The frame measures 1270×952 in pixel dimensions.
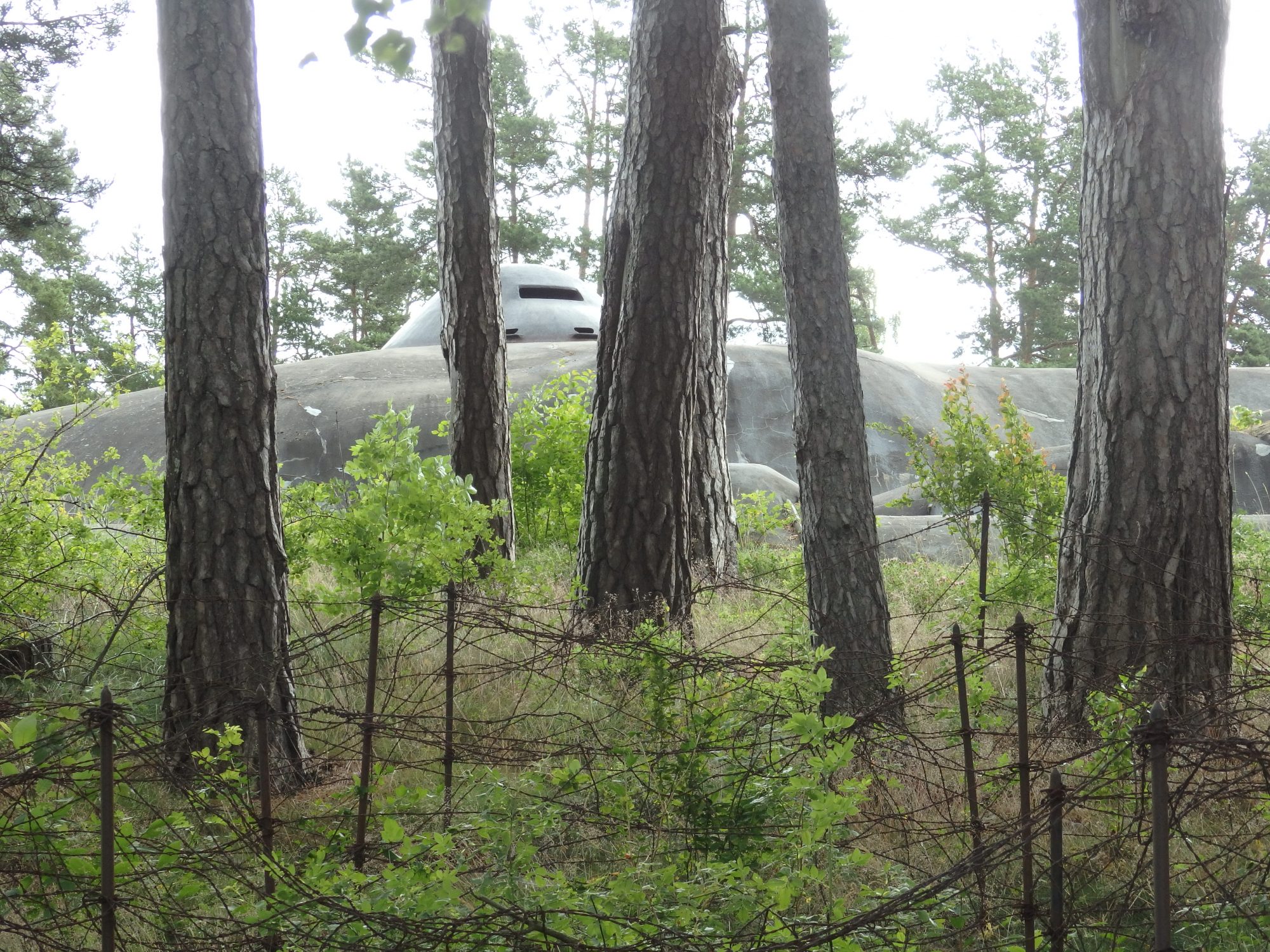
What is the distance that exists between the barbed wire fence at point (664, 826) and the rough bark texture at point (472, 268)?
413 cm

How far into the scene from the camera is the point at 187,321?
4758mm

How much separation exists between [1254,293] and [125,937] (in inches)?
1177

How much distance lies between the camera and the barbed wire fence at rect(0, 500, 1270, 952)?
9.07ft

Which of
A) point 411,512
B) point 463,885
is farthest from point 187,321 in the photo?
point 463,885

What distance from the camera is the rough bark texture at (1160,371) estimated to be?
15.8 feet

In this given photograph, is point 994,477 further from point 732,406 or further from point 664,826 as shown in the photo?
point 732,406

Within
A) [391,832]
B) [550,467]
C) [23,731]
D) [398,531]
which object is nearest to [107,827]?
[23,731]

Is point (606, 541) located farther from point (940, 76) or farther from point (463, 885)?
point (940, 76)

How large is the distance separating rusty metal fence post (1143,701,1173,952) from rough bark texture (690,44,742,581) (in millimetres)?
5628

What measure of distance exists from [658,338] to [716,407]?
1.97 meters

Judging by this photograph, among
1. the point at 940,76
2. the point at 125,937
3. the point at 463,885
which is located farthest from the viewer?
the point at 940,76

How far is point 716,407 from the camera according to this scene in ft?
29.3

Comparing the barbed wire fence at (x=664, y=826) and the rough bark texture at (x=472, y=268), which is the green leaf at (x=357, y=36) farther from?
the rough bark texture at (x=472, y=268)

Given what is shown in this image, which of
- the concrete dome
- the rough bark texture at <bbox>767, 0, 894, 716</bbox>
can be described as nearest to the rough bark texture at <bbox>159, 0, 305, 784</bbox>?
the rough bark texture at <bbox>767, 0, 894, 716</bbox>
